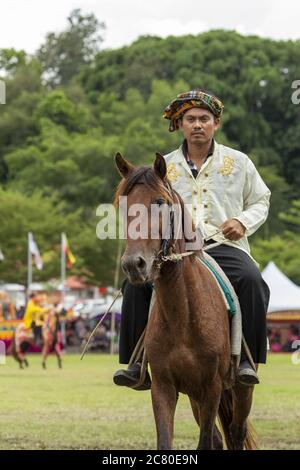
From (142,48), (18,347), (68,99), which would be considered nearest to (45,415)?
(18,347)

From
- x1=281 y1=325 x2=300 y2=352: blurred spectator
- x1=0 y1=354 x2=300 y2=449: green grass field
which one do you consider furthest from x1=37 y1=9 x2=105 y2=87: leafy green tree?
x1=0 y1=354 x2=300 y2=449: green grass field

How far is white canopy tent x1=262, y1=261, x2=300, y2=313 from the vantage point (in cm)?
4156

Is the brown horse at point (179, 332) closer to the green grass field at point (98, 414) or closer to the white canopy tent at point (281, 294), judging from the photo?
the green grass field at point (98, 414)

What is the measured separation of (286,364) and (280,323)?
10870 mm

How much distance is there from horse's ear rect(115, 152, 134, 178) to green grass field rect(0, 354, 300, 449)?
5.01 metres

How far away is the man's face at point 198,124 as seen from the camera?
8969 mm

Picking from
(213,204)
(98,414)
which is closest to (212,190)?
(213,204)

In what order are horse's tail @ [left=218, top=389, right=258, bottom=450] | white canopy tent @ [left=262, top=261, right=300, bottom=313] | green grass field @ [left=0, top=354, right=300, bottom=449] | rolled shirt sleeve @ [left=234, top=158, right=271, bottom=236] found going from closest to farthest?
1. rolled shirt sleeve @ [left=234, top=158, right=271, bottom=236]
2. horse's tail @ [left=218, top=389, right=258, bottom=450]
3. green grass field @ [left=0, top=354, right=300, bottom=449]
4. white canopy tent @ [left=262, top=261, right=300, bottom=313]

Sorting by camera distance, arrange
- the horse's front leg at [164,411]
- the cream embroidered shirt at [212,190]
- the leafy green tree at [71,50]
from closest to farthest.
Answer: the horse's front leg at [164,411] → the cream embroidered shirt at [212,190] → the leafy green tree at [71,50]

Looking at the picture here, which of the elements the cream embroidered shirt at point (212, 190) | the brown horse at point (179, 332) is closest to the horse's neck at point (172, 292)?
the brown horse at point (179, 332)

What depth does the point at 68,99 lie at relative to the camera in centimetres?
8225

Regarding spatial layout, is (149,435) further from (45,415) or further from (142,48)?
(142,48)

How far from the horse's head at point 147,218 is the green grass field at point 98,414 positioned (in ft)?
16.1

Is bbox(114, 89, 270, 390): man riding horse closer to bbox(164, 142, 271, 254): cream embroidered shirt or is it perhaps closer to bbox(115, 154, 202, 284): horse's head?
bbox(164, 142, 271, 254): cream embroidered shirt
